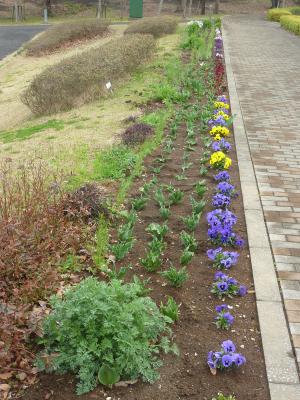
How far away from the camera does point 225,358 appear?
3.00 m

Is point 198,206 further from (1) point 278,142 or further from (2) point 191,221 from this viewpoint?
(1) point 278,142

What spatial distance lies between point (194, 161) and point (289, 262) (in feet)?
8.24

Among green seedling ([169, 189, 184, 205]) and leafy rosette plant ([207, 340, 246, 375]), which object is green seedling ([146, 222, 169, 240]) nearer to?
green seedling ([169, 189, 184, 205])

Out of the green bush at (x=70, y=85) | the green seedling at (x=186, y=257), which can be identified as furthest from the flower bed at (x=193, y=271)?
the green bush at (x=70, y=85)

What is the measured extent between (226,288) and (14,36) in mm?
27790

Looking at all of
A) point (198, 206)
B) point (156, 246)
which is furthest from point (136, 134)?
point (156, 246)

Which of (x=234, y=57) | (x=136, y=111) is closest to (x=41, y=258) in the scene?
(x=136, y=111)

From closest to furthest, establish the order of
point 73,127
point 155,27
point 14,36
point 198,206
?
point 198,206, point 73,127, point 155,27, point 14,36

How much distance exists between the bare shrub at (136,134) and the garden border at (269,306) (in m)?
1.67

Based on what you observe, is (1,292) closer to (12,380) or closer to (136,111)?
(12,380)

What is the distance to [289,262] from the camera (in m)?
4.25

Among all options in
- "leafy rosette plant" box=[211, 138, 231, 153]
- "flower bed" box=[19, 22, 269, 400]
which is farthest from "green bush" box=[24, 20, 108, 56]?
"flower bed" box=[19, 22, 269, 400]

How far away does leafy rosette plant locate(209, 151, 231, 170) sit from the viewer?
236 inches

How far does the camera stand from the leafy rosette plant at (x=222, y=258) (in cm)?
403
